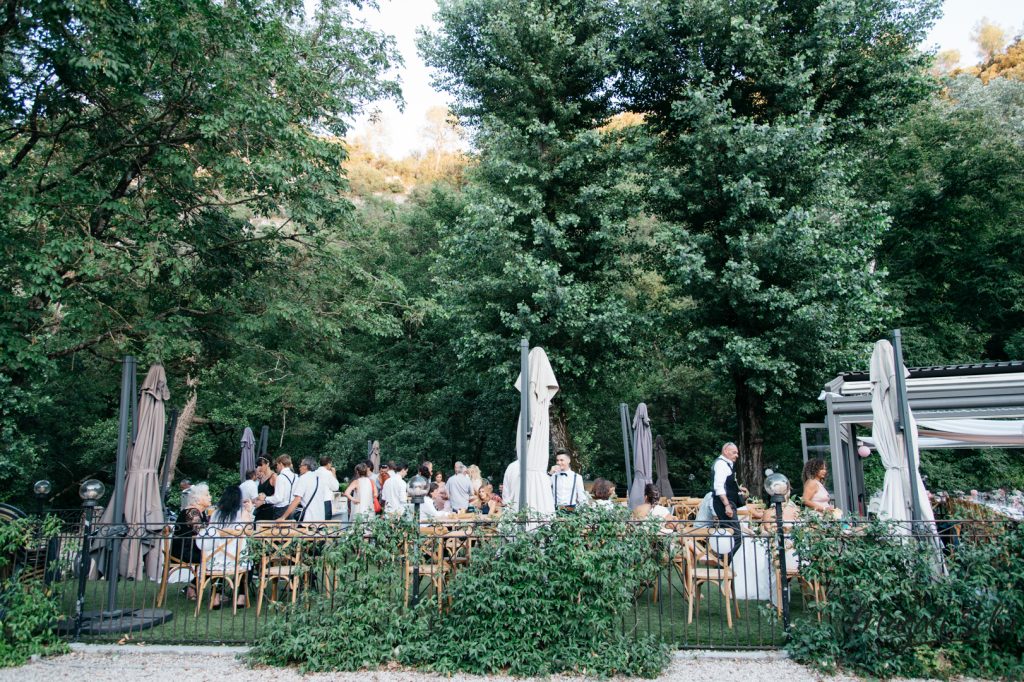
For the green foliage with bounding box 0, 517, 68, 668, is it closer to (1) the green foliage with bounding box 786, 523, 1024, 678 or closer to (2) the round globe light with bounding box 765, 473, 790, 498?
(2) the round globe light with bounding box 765, 473, 790, 498

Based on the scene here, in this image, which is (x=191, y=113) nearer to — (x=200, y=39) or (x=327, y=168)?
(x=200, y=39)

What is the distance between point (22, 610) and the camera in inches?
257

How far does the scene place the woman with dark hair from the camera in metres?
8.12

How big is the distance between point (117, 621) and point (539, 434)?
16.6ft

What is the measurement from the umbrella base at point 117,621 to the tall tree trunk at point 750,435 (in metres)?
13.1

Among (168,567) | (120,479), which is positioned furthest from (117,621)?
(120,479)

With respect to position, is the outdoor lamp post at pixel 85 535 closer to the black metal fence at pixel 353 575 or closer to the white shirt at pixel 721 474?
the black metal fence at pixel 353 575

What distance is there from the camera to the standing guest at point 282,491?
9.39 metres

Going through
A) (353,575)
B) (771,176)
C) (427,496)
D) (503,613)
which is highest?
(771,176)

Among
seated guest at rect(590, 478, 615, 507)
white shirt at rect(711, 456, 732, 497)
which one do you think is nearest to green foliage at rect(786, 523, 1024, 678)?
white shirt at rect(711, 456, 732, 497)

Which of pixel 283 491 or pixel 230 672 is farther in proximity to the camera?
pixel 283 491

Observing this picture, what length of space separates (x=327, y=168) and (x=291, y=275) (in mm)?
2747

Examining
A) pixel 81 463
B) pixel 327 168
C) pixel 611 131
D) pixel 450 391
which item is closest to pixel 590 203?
pixel 611 131

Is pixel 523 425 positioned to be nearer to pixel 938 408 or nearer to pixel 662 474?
pixel 938 408
